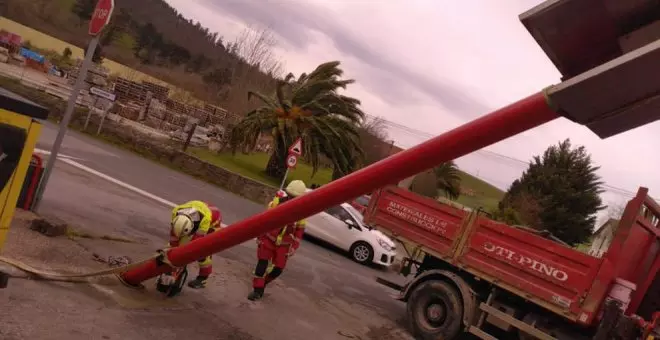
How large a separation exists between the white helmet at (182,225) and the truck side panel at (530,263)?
4.42m

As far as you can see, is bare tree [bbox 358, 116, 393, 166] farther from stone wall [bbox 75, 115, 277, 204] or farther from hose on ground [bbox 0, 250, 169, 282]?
hose on ground [bbox 0, 250, 169, 282]

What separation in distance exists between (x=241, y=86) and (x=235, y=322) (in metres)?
36.2

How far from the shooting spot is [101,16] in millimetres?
7508

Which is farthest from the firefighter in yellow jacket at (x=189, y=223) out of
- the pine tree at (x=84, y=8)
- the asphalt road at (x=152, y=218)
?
the pine tree at (x=84, y=8)

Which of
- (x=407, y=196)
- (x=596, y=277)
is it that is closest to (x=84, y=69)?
(x=407, y=196)

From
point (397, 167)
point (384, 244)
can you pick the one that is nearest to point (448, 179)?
point (384, 244)

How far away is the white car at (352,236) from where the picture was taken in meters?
14.9

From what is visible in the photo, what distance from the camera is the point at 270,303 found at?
768 cm

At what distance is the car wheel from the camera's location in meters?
14.9

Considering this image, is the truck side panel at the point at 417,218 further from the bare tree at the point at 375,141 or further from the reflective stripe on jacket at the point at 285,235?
the bare tree at the point at 375,141

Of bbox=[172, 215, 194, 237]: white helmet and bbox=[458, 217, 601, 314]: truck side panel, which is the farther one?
bbox=[458, 217, 601, 314]: truck side panel

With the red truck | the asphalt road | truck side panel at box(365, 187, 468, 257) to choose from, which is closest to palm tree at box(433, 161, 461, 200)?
the asphalt road

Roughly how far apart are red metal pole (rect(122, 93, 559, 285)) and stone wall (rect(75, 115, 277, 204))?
57.2ft

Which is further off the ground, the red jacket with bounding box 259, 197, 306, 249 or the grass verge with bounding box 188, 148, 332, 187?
the red jacket with bounding box 259, 197, 306, 249
